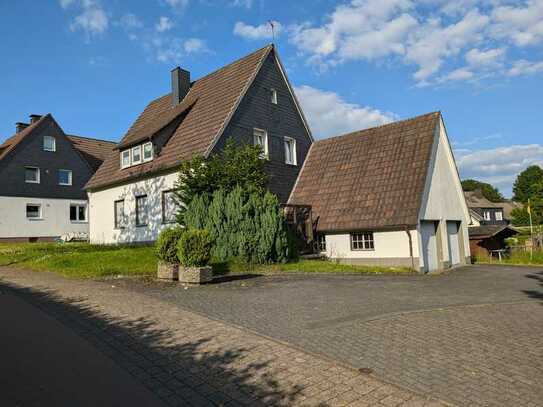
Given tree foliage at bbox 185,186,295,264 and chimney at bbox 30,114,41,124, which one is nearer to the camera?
tree foliage at bbox 185,186,295,264

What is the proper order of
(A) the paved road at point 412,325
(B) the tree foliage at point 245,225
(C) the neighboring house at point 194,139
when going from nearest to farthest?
(A) the paved road at point 412,325, (B) the tree foliage at point 245,225, (C) the neighboring house at point 194,139

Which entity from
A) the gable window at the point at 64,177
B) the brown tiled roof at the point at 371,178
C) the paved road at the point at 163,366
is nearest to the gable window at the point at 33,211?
the gable window at the point at 64,177

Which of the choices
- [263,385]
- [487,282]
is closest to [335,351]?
[263,385]

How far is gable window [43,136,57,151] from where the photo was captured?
38.8 m

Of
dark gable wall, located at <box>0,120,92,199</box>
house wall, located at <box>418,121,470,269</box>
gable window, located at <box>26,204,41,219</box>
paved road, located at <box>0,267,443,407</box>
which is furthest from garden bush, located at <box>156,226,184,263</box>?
gable window, located at <box>26,204,41,219</box>

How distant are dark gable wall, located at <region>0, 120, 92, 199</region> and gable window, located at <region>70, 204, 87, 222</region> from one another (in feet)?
3.09

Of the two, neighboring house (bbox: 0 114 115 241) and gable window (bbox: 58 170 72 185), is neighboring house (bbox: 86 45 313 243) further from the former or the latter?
gable window (bbox: 58 170 72 185)

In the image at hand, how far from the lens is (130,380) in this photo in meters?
4.96

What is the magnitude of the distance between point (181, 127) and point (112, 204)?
6811mm

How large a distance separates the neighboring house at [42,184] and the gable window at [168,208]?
20.2 metres

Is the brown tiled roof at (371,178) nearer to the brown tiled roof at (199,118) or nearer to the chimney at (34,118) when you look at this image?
the brown tiled roof at (199,118)

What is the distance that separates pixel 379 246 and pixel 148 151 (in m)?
13.4

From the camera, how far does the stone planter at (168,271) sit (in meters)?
12.7

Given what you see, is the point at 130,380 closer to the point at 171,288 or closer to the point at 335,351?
the point at 335,351
